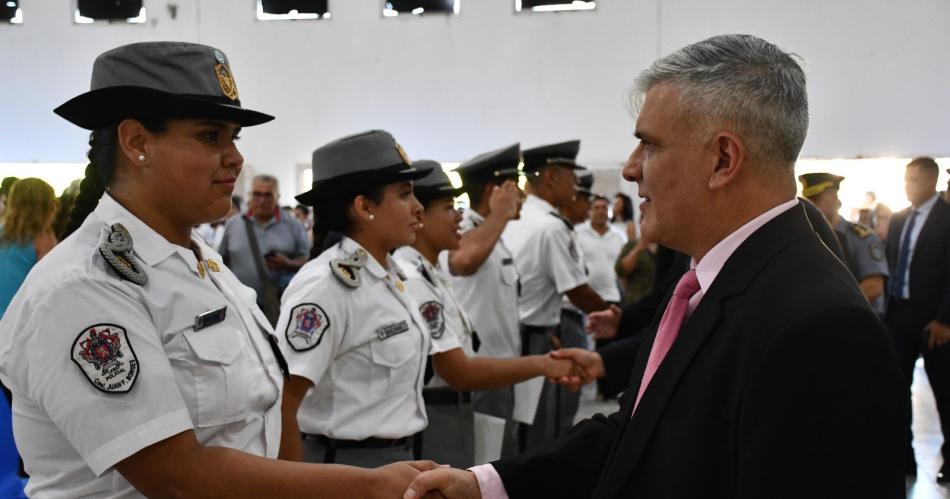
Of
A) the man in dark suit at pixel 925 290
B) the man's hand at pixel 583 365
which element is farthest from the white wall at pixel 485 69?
the man's hand at pixel 583 365

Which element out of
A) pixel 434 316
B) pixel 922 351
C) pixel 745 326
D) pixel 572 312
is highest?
pixel 745 326

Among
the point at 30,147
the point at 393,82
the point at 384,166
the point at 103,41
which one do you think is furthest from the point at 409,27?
the point at 384,166

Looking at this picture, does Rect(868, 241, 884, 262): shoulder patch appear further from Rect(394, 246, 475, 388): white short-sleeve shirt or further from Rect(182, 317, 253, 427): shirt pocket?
Rect(182, 317, 253, 427): shirt pocket

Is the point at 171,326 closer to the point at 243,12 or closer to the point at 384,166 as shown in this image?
the point at 384,166

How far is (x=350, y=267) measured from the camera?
2342 mm

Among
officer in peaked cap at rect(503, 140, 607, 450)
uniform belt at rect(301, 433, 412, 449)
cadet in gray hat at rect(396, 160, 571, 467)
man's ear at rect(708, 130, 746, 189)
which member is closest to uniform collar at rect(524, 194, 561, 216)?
officer in peaked cap at rect(503, 140, 607, 450)

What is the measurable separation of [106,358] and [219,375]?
0.22m

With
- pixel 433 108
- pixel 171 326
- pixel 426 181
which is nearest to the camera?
pixel 171 326

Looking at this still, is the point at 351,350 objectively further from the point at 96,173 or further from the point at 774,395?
the point at 774,395

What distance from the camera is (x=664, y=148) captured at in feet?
4.07

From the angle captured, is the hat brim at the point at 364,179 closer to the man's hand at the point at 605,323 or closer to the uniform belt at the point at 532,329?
the man's hand at the point at 605,323

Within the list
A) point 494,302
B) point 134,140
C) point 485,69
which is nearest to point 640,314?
point 494,302

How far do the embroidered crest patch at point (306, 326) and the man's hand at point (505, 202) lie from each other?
5.62 feet

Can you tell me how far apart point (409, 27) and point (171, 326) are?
34.0 feet
